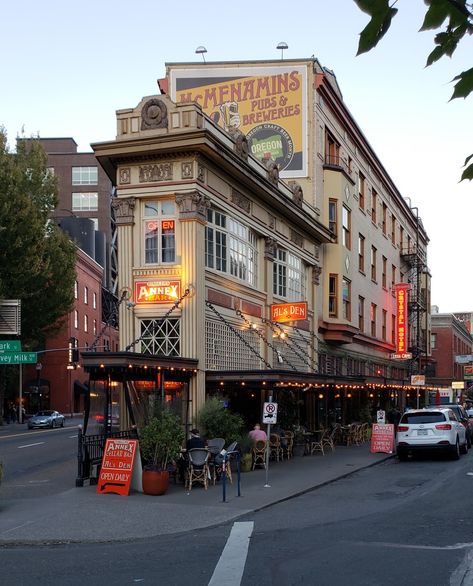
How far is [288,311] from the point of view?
85.9ft

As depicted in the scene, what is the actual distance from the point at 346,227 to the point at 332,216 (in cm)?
193

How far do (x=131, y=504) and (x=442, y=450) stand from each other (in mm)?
12694

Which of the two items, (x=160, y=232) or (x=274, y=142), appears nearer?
(x=160, y=232)

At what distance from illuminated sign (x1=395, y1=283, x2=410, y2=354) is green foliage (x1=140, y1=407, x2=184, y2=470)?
103 feet

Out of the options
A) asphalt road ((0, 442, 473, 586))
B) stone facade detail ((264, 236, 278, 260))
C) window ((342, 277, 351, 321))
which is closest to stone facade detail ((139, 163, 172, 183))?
stone facade detail ((264, 236, 278, 260))

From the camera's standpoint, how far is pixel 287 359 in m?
28.8

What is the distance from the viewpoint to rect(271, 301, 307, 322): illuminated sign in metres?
25.9

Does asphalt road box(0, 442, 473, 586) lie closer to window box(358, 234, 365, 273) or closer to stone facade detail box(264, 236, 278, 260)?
stone facade detail box(264, 236, 278, 260)

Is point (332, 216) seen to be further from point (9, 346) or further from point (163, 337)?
point (9, 346)

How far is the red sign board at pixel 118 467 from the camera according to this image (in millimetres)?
15805

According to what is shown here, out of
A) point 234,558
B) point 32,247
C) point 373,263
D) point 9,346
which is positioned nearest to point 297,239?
point 373,263

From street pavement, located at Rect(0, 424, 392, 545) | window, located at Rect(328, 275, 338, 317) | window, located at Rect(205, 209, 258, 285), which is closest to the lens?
street pavement, located at Rect(0, 424, 392, 545)

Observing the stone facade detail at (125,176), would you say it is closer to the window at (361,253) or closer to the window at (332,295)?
the window at (332,295)

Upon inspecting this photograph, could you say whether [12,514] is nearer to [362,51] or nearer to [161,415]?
[161,415]
